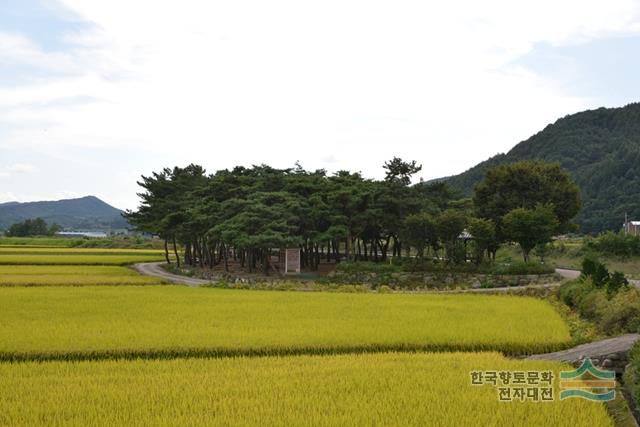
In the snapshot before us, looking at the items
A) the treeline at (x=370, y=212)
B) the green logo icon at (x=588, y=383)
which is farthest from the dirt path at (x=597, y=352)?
the treeline at (x=370, y=212)

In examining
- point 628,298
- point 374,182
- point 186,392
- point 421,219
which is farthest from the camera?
point 374,182

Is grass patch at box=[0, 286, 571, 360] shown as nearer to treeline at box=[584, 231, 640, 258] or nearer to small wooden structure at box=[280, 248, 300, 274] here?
small wooden structure at box=[280, 248, 300, 274]

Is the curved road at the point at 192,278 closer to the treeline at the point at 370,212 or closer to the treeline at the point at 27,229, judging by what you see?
the treeline at the point at 370,212

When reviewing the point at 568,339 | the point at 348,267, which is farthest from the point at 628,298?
the point at 348,267

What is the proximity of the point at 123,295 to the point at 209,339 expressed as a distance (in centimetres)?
1096

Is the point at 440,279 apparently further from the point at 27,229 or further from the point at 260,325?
the point at 27,229

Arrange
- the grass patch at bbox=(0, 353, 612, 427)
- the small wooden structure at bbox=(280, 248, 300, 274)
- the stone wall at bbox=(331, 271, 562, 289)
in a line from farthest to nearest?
1. the small wooden structure at bbox=(280, 248, 300, 274)
2. the stone wall at bbox=(331, 271, 562, 289)
3. the grass patch at bbox=(0, 353, 612, 427)

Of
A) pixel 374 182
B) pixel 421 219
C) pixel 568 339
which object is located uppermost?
pixel 374 182

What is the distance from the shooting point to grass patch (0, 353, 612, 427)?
24.9ft

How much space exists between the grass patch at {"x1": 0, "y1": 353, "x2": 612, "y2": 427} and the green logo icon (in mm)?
442

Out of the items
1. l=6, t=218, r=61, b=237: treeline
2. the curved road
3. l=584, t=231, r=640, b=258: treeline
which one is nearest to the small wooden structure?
the curved road

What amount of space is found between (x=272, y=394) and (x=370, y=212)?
26.7 meters

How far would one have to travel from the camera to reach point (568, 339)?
13.5m

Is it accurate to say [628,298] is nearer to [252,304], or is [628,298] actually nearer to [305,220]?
[252,304]
